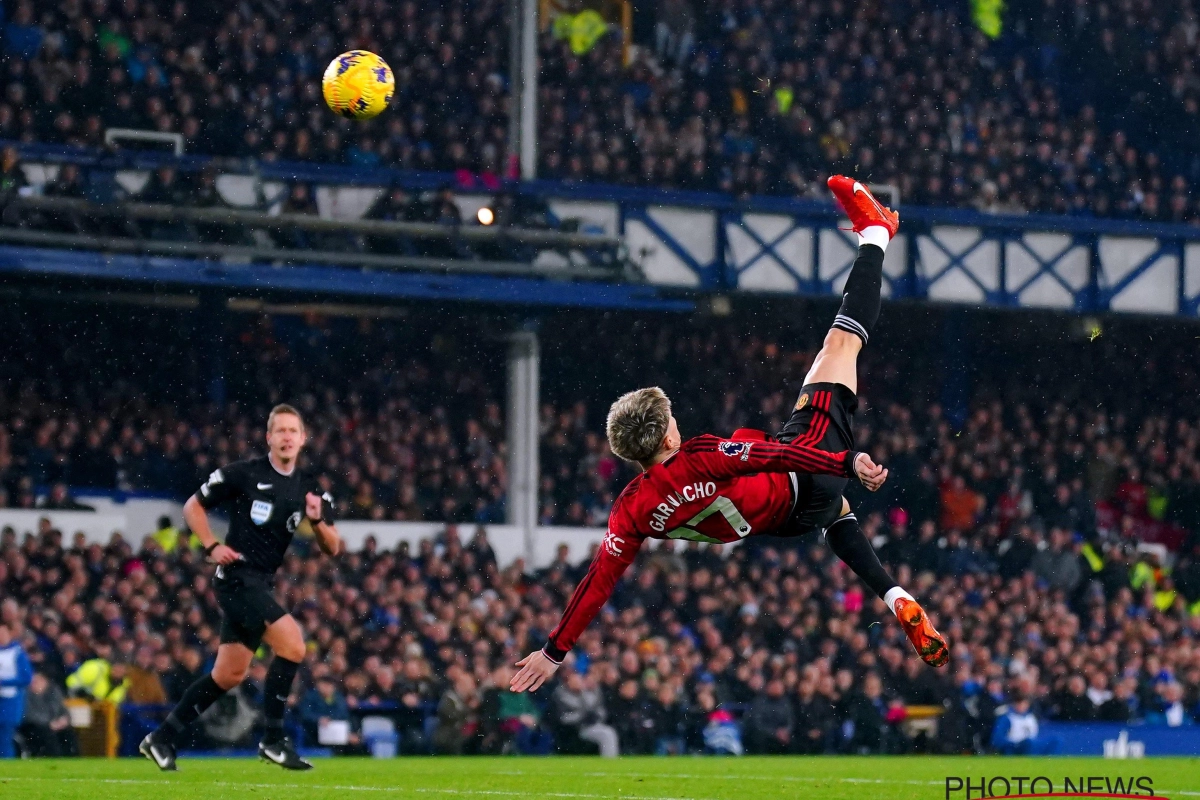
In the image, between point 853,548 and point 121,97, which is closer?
point 853,548

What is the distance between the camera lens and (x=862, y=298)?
947 centimetres

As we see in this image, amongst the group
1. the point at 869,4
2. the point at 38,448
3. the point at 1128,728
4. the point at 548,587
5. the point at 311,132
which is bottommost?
the point at 1128,728

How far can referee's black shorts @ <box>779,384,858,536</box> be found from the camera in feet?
28.9

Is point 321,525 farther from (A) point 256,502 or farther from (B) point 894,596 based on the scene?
(B) point 894,596

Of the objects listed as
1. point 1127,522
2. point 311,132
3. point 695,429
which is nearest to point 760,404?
point 695,429

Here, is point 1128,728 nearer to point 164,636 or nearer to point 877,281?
point 164,636

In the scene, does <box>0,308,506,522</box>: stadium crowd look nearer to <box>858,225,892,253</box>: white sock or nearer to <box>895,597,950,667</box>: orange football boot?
<box>858,225,892,253</box>: white sock

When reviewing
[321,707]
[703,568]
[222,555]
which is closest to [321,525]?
[222,555]

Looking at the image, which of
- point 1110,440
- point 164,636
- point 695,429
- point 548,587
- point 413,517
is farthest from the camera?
point 1110,440

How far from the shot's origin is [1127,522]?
25.6m

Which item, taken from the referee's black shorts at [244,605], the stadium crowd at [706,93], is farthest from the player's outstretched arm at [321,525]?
the stadium crowd at [706,93]

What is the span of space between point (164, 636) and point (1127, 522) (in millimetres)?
14022

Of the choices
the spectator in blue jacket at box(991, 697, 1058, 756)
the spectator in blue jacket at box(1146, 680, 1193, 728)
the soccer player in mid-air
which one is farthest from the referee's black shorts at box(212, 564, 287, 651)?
the spectator in blue jacket at box(1146, 680, 1193, 728)

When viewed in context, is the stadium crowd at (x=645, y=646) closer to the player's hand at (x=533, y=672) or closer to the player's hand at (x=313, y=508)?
the player's hand at (x=313, y=508)
